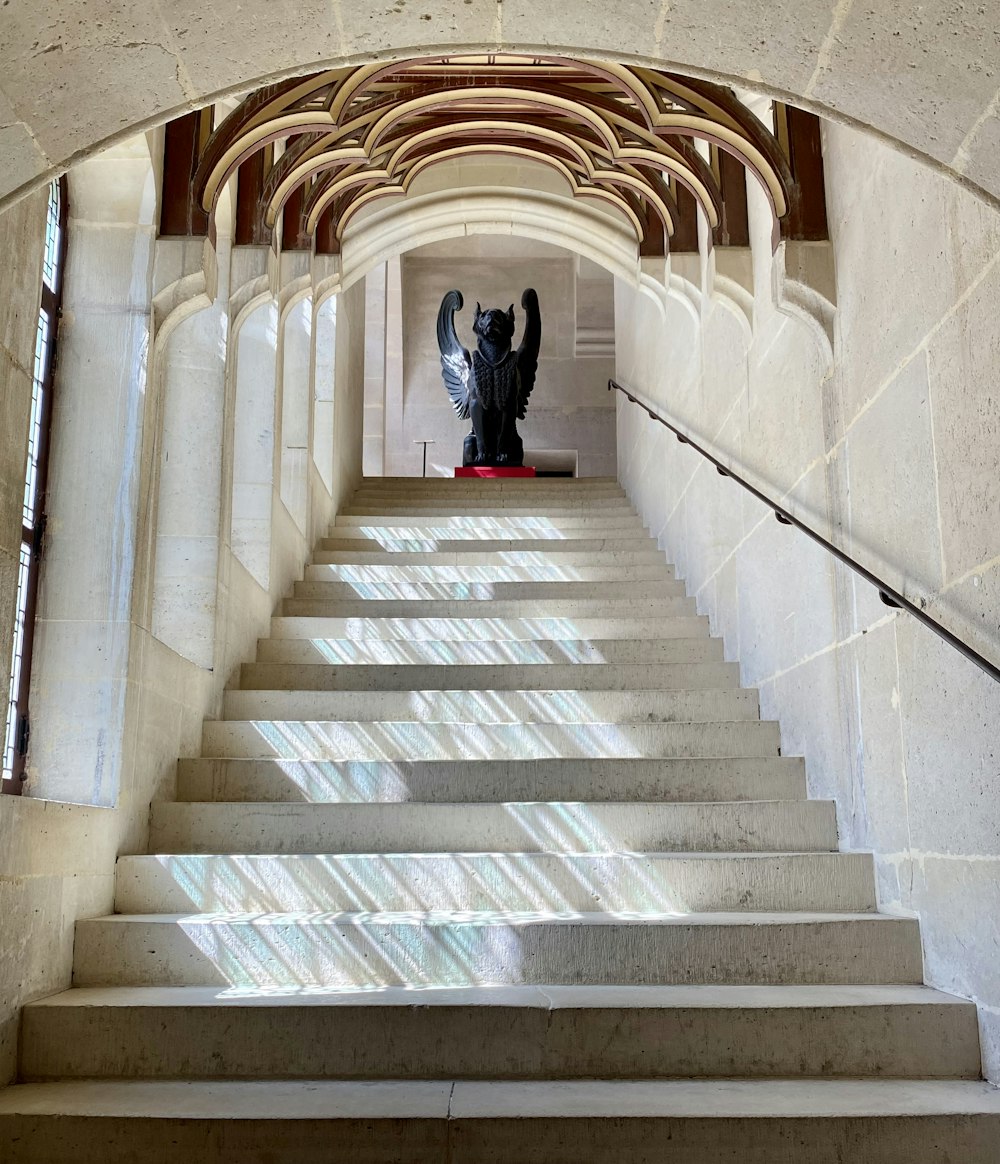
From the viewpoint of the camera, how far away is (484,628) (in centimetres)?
459

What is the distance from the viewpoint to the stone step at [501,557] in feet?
18.0

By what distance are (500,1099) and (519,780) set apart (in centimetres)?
131

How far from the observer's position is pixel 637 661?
175 inches

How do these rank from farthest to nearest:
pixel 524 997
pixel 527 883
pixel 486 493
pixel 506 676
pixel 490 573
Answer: pixel 486 493
pixel 490 573
pixel 506 676
pixel 527 883
pixel 524 997

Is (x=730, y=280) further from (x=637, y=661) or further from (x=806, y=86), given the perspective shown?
(x=806, y=86)

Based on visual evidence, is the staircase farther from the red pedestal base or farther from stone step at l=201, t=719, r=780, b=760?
the red pedestal base

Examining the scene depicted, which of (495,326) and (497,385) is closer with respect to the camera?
(495,326)

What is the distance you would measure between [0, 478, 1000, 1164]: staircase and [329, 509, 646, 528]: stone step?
2032 millimetres

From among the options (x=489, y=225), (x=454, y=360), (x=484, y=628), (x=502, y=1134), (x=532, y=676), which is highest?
(x=454, y=360)

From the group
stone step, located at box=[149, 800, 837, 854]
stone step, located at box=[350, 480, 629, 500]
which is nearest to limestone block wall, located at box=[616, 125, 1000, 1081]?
stone step, located at box=[149, 800, 837, 854]

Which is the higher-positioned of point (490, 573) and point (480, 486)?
point (480, 486)

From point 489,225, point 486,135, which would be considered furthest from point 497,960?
point 489,225

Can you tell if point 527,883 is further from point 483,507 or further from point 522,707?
point 483,507

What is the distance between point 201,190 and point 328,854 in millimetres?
2014
